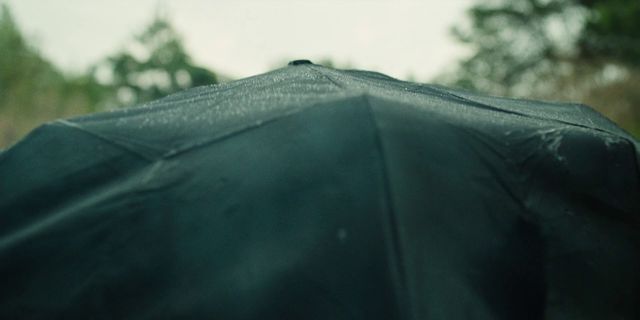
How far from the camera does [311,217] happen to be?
1891 mm

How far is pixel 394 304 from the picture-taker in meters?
1.78

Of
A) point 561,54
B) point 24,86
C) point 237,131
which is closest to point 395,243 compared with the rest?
point 237,131

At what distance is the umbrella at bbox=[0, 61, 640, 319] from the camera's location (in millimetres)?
1817

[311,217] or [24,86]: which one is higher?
[24,86]

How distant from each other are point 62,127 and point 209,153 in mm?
497

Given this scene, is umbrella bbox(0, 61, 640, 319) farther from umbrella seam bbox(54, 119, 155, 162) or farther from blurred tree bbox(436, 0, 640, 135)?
blurred tree bbox(436, 0, 640, 135)

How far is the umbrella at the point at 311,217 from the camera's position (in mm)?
1817

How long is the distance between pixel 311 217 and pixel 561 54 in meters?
25.2

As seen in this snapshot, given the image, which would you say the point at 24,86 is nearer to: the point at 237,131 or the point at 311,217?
the point at 237,131

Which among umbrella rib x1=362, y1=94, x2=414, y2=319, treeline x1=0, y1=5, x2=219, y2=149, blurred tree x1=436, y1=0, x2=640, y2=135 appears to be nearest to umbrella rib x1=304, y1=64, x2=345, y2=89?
umbrella rib x1=362, y1=94, x2=414, y2=319

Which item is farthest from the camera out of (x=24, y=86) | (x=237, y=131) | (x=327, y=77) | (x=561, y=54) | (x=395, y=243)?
(x=24, y=86)

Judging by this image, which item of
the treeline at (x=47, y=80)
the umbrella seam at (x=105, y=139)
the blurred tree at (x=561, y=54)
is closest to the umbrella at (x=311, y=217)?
the umbrella seam at (x=105, y=139)

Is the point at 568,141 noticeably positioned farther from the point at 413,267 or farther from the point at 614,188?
the point at 413,267

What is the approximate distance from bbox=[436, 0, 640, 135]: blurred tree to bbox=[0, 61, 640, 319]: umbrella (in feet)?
48.6
